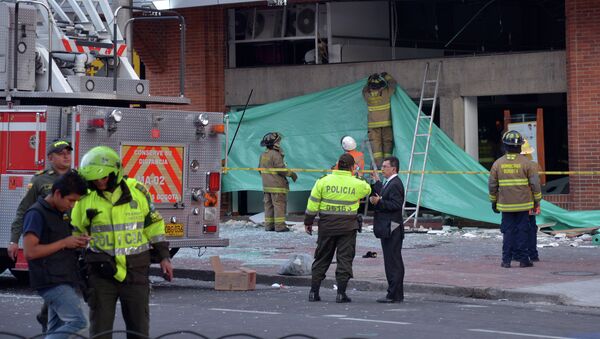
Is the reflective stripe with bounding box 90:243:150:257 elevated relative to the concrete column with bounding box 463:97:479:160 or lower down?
lower down

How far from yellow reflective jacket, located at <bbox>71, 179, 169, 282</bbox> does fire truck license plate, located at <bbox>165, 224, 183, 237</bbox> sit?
20.8 feet

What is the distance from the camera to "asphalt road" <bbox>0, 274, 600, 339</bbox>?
1048 centimetres

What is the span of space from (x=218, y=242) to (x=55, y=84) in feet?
9.05

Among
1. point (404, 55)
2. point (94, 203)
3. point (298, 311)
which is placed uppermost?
point (404, 55)

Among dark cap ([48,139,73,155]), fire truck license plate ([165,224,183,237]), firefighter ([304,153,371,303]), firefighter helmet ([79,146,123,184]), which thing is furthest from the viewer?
fire truck license plate ([165,224,183,237])

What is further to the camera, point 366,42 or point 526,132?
point 366,42

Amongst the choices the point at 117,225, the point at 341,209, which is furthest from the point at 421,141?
the point at 117,225

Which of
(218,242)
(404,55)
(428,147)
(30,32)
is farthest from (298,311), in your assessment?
(404,55)

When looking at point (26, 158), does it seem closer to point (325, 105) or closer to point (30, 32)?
point (30, 32)

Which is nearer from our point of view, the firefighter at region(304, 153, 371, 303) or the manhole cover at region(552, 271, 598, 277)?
the firefighter at region(304, 153, 371, 303)

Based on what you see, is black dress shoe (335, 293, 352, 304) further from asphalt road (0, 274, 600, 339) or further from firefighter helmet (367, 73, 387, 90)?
firefighter helmet (367, 73, 387, 90)

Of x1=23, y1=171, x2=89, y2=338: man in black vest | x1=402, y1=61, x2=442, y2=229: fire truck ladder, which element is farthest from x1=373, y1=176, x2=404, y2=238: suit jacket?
x1=402, y1=61, x2=442, y2=229: fire truck ladder

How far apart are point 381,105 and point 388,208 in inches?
366

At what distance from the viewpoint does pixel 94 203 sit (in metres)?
7.64
